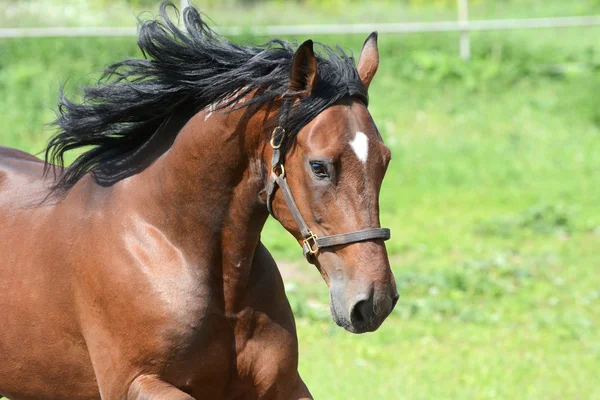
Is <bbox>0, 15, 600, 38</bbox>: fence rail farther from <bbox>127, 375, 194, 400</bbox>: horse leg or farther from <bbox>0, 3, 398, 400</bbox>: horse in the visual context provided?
<bbox>127, 375, 194, 400</bbox>: horse leg

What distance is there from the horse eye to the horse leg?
901 mm

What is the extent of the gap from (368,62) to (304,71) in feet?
1.36

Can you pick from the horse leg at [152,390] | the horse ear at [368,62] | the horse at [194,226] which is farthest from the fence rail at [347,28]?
the horse leg at [152,390]

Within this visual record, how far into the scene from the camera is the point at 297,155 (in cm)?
327

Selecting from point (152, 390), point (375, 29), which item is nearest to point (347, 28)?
point (375, 29)

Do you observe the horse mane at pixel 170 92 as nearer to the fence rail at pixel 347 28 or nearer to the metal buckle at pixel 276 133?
the metal buckle at pixel 276 133

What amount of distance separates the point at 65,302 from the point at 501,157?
10.4m

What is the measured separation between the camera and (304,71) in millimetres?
3324

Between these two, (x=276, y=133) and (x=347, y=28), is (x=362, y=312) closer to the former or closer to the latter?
(x=276, y=133)

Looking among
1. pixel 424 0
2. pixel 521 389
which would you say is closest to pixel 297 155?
pixel 521 389

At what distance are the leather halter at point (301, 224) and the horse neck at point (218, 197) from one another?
11 centimetres

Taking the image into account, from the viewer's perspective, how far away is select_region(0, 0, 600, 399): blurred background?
662 cm

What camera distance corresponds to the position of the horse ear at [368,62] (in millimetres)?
3602

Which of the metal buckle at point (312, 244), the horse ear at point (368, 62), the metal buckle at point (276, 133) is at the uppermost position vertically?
the horse ear at point (368, 62)
